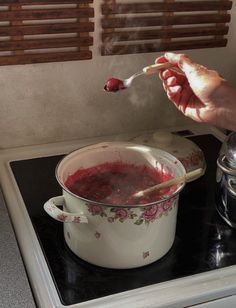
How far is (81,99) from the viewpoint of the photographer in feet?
3.31

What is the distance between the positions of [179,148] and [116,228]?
1.10 feet

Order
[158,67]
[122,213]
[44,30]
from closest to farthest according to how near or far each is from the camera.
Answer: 1. [122,213]
2. [158,67]
3. [44,30]

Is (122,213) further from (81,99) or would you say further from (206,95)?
(81,99)

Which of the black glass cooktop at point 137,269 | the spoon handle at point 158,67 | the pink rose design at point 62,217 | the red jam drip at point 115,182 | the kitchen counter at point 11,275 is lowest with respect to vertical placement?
the black glass cooktop at point 137,269

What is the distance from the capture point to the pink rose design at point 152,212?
66 centimetres

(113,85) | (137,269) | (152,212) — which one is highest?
(113,85)

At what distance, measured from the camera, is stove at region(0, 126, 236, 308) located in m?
0.65

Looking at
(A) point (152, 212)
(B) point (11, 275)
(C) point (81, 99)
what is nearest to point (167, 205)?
(A) point (152, 212)

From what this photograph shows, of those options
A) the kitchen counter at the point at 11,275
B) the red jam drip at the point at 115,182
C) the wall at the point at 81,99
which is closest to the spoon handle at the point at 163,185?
the red jam drip at the point at 115,182

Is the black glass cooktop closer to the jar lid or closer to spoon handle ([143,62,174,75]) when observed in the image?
the jar lid

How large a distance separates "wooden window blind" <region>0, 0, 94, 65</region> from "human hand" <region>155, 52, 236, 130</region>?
203mm

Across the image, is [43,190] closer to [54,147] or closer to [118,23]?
[54,147]

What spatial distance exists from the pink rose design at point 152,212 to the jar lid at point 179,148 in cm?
26

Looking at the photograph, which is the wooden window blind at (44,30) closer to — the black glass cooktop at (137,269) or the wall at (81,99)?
the wall at (81,99)
